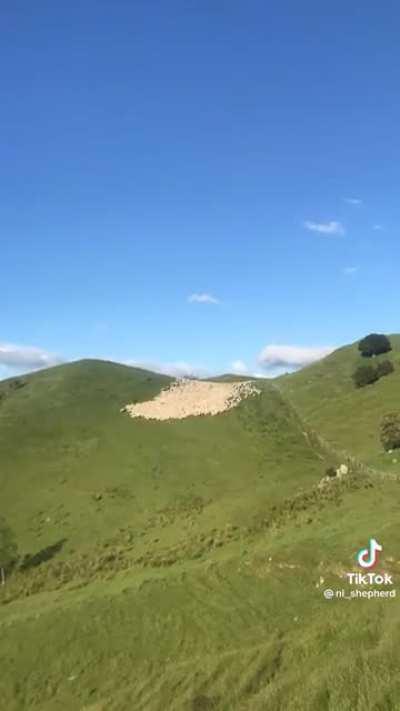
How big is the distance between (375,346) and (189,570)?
11904 centimetres

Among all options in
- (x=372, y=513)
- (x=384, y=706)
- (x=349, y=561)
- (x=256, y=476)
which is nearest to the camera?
(x=384, y=706)

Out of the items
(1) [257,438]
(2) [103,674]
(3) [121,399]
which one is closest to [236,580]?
(2) [103,674]

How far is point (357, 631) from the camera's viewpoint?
15.5 m

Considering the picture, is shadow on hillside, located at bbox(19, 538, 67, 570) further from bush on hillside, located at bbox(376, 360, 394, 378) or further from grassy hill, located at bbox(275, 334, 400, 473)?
bush on hillside, located at bbox(376, 360, 394, 378)

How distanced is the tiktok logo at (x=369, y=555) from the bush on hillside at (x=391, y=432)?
3267 centimetres

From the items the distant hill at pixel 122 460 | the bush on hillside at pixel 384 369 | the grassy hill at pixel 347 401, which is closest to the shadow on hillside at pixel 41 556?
the distant hill at pixel 122 460

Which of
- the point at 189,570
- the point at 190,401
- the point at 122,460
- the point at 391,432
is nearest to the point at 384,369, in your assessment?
the point at 190,401

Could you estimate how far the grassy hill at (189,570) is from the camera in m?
15.2

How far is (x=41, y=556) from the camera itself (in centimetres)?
4512

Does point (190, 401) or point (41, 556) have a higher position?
point (190, 401)

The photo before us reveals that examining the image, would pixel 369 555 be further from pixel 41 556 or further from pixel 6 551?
pixel 6 551

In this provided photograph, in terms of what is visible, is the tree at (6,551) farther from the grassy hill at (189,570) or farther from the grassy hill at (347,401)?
the grassy hill at (347,401)

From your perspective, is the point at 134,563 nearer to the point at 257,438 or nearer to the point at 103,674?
the point at 103,674

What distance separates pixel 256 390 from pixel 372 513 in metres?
69.2
